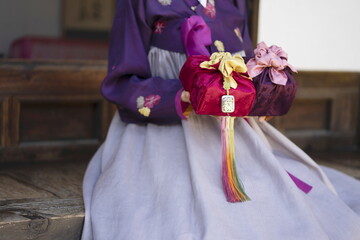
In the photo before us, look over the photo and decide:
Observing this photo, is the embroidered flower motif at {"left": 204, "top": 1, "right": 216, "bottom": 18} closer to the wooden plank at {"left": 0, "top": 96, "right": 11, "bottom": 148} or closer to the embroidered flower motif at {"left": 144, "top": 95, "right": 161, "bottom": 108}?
the embroidered flower motif at {"left": 144, "top": 95, "right": 161, "bottom": 108}

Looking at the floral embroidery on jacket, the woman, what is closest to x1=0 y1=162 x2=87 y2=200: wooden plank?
the woman

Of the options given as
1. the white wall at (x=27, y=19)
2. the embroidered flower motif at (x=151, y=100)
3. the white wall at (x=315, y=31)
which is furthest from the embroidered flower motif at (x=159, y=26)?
the white wall at (x=27, y=19)

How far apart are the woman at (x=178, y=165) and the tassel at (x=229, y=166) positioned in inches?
1.5

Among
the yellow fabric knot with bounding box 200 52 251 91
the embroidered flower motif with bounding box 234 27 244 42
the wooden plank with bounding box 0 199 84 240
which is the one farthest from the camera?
the embroidered flower motif with bounding box 234 27 244 42

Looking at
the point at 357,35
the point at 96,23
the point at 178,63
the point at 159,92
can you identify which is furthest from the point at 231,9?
the point at 96,23

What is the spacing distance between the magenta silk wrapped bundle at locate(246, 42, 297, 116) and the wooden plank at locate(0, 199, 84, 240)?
823mm

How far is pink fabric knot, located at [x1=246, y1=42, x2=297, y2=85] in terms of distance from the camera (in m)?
1.93

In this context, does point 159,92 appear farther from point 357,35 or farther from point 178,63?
point 357,35

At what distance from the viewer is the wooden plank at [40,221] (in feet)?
6.63

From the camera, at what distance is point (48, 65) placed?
3.26 m

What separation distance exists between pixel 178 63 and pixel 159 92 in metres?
0.18

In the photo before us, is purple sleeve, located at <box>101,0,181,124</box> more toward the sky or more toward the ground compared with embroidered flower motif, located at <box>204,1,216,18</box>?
more toward the ground

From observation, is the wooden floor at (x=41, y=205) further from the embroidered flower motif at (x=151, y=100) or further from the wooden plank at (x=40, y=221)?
the embroidered flower motif at (x=151, y=100)

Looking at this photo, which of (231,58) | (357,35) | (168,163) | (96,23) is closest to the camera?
(231,58)
